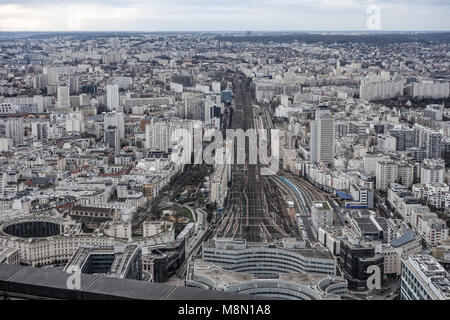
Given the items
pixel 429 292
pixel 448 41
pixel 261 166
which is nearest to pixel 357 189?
pixel 261 166

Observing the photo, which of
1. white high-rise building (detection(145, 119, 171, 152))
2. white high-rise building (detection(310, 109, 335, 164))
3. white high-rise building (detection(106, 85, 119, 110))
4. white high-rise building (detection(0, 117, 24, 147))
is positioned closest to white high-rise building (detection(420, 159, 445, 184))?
white high-rise building (detection(310, 109, 335, 164))

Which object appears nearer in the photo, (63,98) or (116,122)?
(116,122)

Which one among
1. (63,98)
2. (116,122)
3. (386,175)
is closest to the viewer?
(386,175)

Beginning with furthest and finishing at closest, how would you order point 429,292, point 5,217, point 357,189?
1. point 357,189
2. point 5,217
3. point 429,292

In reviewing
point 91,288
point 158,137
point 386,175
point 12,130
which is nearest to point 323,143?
point 386,175

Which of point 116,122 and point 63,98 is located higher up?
point 63,98

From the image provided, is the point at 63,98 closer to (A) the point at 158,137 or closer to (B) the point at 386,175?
(A) the point at 158,137

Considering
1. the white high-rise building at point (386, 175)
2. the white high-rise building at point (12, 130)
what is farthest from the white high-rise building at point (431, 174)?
the white high-rise building at point (12, 130)

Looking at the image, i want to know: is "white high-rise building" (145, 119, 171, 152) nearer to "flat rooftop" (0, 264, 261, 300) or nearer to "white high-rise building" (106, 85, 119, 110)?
"white high-rise building" (106, 85, 119, 110)
